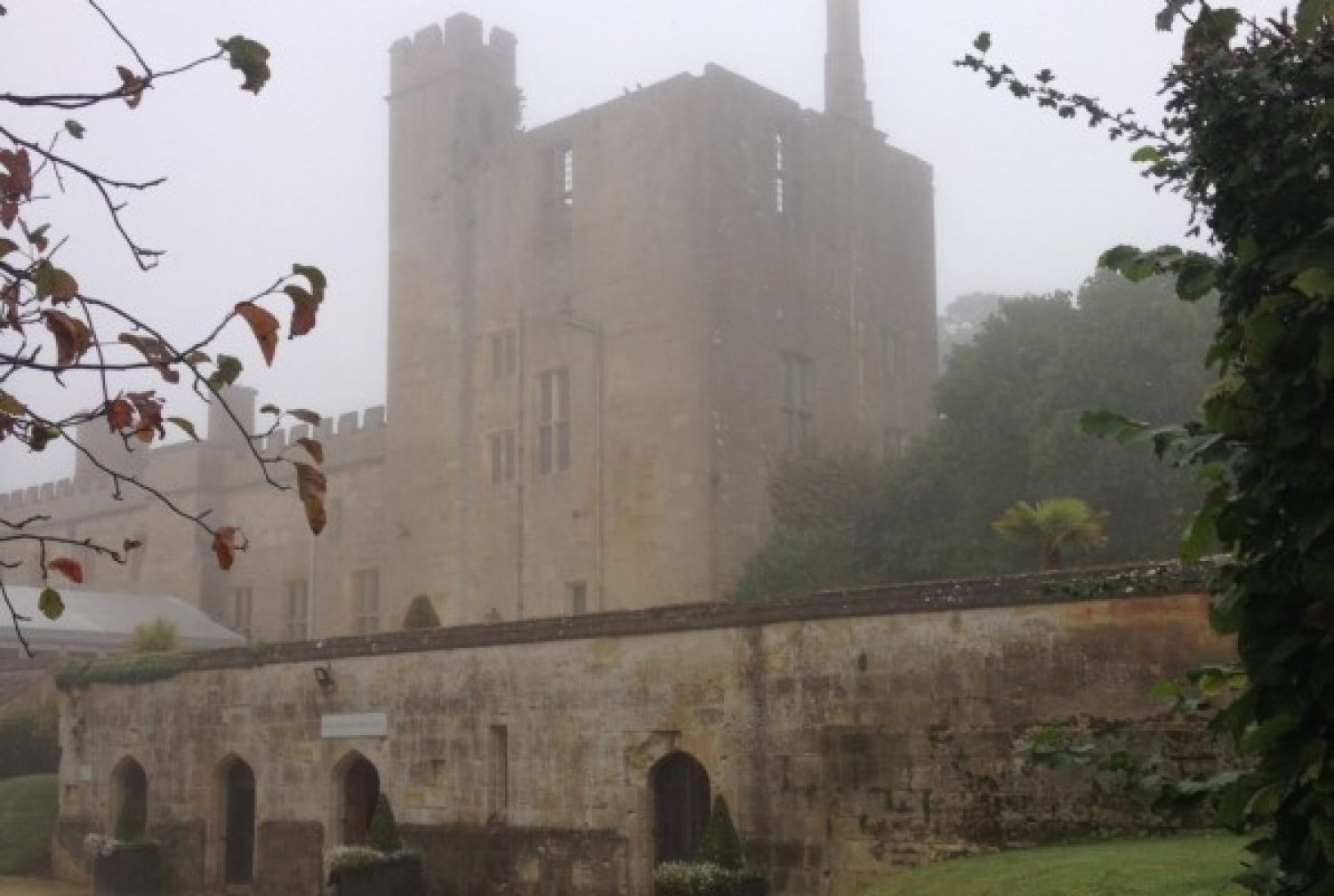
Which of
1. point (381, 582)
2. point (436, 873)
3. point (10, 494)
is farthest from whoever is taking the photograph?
point (10, 494)

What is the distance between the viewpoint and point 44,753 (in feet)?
109

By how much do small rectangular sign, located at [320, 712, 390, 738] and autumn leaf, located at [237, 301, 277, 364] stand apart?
61.1ft

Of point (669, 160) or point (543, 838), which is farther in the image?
point (669, 160)

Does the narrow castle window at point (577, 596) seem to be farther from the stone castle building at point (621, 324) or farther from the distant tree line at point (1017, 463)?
the distant tree line at point (1017, 463)

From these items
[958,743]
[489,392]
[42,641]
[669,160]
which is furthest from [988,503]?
[42,641]

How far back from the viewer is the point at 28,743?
108ft

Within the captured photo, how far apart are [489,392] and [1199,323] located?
1478cm

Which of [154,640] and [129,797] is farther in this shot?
[154,640]

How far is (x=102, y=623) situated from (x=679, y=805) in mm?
26815

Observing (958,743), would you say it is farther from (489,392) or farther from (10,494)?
(10,494)

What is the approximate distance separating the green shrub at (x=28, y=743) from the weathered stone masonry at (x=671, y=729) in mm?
7860

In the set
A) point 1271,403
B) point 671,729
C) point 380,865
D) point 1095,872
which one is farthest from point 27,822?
point 1271,403

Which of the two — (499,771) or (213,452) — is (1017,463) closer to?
(499,771)

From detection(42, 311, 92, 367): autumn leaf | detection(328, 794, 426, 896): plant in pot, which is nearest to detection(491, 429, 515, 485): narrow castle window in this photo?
detection(328, 794, 426, 896): plant in pot
